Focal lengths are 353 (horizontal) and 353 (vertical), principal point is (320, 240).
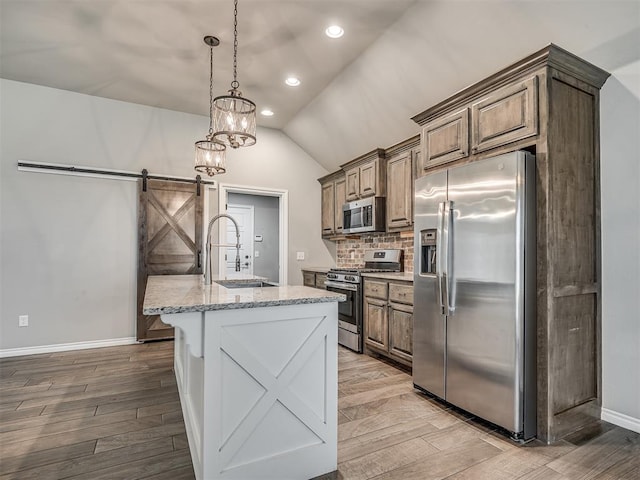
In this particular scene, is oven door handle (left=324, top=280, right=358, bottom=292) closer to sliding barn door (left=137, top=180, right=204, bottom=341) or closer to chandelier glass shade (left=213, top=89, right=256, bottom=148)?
sliding barn door (left=137, top=180, right=204, bottom=341)

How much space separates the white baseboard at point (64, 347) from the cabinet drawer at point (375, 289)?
299 centimetres

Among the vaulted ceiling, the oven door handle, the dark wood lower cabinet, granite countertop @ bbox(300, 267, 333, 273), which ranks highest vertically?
the vaulted ceiling

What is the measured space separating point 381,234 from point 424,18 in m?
2.66

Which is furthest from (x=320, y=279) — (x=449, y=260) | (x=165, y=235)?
(x=449, y=260)

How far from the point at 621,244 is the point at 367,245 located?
306 centimetres

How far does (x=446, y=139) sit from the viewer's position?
9.29 feet

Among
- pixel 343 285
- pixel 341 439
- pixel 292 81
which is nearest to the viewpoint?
pixel 341 439

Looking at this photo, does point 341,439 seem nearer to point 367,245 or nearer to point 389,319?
point 389,319

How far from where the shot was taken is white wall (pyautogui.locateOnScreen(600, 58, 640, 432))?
232 centimetres

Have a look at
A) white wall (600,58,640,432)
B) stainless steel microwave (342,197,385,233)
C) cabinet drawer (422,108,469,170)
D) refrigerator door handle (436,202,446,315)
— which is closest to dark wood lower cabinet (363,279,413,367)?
refrigerator door handle (436,202,446,315)

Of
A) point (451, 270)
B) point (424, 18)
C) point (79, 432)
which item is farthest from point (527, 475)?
point (424, 18)

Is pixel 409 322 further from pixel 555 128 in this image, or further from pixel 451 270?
pixel 555 128

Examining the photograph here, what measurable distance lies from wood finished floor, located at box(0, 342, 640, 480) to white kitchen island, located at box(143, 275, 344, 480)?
1.02ft

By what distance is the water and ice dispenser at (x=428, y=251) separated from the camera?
283 cm
